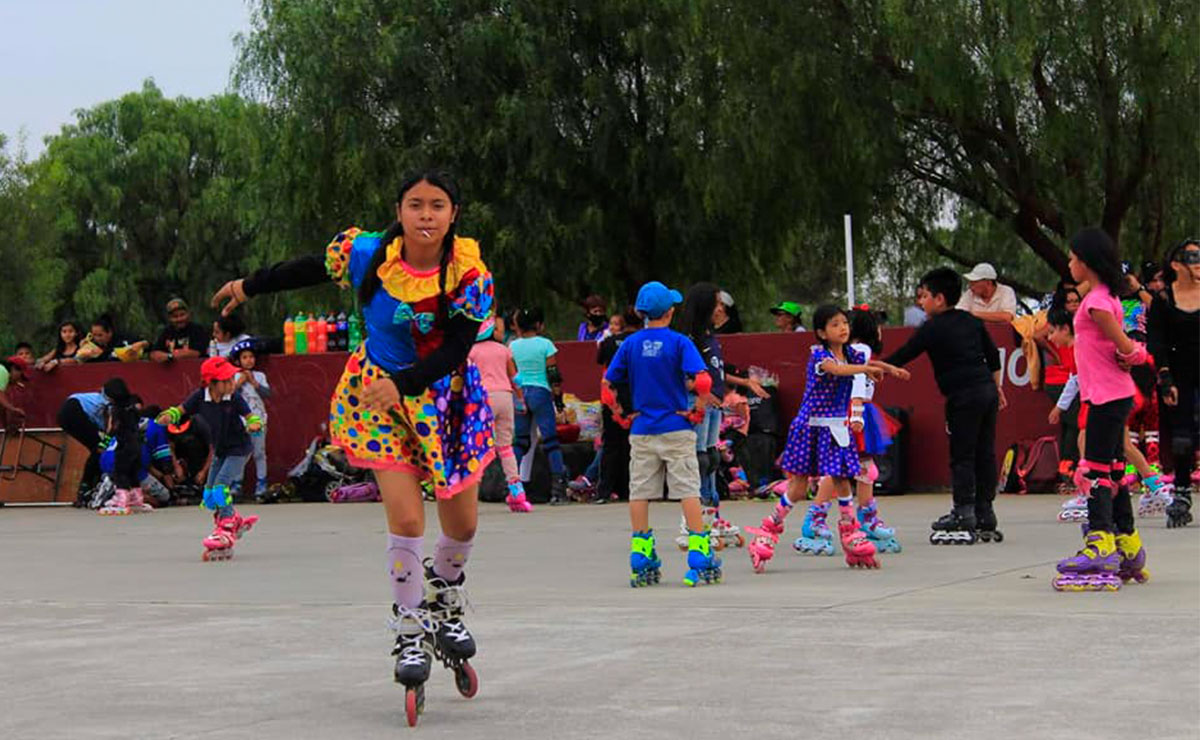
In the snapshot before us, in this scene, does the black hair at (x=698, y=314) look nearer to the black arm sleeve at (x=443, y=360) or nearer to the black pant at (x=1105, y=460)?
the black pant at (x=1105, y=460)

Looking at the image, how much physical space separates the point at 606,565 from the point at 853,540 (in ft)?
5.83

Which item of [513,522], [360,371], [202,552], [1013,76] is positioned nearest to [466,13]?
[1013,76]

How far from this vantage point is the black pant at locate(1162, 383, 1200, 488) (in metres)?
13.7

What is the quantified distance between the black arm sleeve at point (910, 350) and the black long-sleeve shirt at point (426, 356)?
573 cm

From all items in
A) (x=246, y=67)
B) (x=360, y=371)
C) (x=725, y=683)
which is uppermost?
(x=246, y=67)

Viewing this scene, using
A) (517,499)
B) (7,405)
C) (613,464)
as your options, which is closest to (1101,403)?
(517,499)

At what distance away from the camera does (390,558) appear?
696 centimetres

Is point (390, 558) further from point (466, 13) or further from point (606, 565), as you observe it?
point (466, 13)

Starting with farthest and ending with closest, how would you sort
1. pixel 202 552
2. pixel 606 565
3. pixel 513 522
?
pixel 513 522, pixel 202 552, pixel 606 565

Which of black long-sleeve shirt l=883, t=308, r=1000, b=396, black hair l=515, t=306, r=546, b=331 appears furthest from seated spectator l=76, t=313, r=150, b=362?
black long-sleeve shirt l=883, t=308, r=1000, b=396

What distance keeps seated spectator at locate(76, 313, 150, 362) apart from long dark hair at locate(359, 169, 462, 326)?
1853 cm

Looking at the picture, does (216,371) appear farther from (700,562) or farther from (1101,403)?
(1101,403)

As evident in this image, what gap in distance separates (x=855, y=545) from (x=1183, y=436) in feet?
11.9

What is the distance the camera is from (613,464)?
65.4ft
